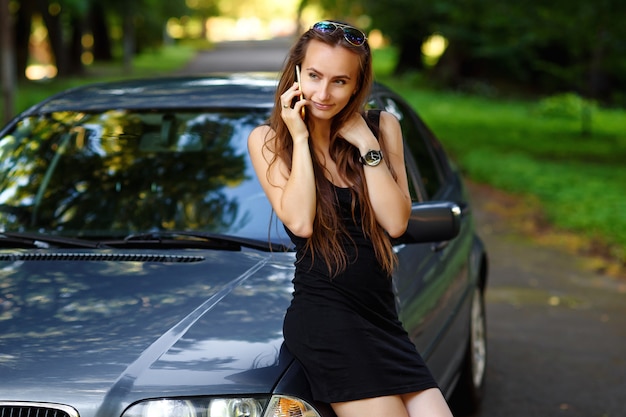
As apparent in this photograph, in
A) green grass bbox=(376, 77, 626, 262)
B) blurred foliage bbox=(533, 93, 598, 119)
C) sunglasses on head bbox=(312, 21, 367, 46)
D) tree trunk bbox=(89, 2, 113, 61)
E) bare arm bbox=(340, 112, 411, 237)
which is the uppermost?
sunglasses on head bbox=(312, 21, 367, 46)

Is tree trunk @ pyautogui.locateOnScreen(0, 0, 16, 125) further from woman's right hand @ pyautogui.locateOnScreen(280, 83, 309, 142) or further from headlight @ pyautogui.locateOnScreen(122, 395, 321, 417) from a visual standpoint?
headlight @ pyautogui.locateOnScreen(122, 395, 321, 417)

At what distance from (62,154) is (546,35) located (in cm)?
1391

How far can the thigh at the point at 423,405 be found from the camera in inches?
108

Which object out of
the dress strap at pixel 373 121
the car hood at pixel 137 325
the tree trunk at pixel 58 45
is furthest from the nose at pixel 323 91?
the tree trunk at pixel 58 45

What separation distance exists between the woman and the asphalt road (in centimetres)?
261

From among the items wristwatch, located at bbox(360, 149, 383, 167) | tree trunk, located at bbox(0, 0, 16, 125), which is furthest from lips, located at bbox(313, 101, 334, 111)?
tree trunk, located at bbox(0, 0, 16, 125)

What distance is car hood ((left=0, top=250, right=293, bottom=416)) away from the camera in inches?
108

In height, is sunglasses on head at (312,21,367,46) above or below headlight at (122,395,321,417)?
above

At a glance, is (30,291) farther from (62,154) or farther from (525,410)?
(525,410)

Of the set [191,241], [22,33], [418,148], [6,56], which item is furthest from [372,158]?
[22,33]

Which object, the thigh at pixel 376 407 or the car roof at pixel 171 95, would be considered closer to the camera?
the thigh at pixel 376 407

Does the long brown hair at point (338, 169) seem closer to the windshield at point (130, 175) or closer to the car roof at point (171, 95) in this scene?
the windshield at point (130, 175)

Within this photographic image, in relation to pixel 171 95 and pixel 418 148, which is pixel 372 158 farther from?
pixel 418 148

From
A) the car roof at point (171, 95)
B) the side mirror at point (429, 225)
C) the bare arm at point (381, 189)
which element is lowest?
the side mirror at point (429, 225)
